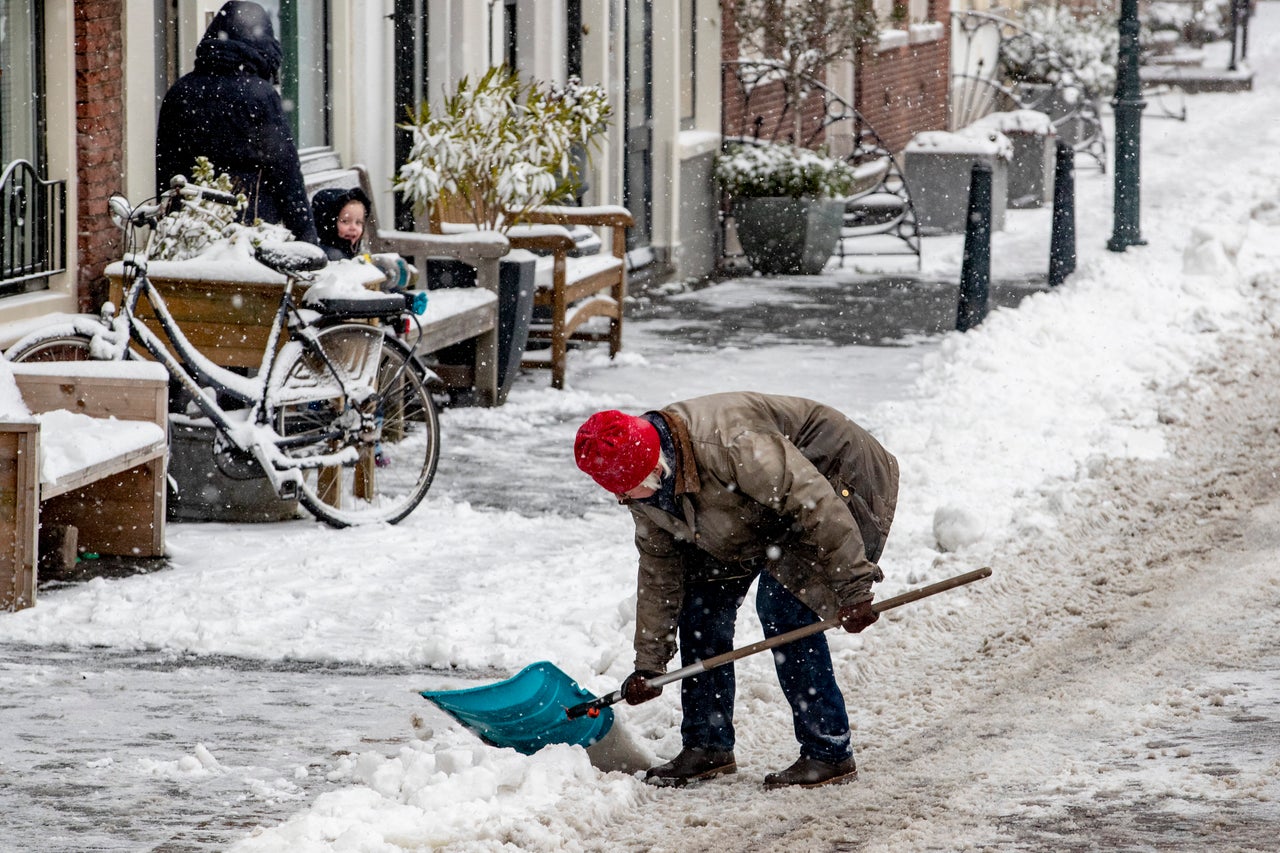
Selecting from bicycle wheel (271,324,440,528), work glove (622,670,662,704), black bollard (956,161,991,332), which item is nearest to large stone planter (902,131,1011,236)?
black bollard (956,161,991,332)

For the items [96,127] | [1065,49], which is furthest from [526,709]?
[1065,49]

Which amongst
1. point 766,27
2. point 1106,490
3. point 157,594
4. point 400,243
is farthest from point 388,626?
point 766,27

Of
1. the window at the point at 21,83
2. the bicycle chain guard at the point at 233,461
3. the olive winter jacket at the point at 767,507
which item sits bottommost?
the bicycle chain guard at the point at 233,461

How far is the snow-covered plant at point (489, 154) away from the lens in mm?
10180

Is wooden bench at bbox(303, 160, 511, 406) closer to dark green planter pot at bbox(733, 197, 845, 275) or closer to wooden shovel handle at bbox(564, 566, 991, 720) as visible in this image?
wooden shovel handle at bbox(564, 566, 991, 720)

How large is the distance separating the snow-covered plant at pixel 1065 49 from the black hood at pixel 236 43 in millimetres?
15705

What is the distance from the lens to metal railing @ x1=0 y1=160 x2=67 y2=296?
7.88 metres

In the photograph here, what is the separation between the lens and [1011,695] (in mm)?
5680

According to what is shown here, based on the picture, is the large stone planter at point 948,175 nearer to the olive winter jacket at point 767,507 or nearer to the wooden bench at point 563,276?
the wooden bench at point 563,276

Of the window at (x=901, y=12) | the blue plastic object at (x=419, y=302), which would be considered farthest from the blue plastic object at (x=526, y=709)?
the window at (x=901, y=12)

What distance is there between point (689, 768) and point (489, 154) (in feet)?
19.3

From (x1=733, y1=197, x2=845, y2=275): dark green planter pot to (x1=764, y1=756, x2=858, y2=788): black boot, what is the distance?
10.8 metres

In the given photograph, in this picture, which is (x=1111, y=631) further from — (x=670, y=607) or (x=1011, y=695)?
(x=670, y=607)

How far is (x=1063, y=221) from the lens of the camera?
13.9m
